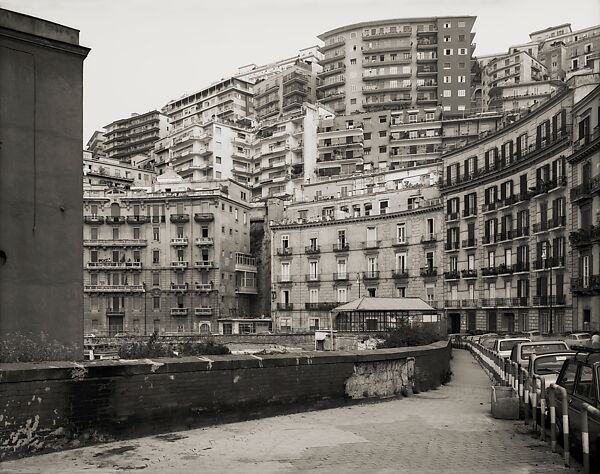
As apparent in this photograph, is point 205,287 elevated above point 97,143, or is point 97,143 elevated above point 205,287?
point 97,143

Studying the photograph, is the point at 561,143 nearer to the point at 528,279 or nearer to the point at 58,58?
the point at 528,279

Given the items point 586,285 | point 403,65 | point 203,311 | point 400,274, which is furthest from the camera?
point 403,65

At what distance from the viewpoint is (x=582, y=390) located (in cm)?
963

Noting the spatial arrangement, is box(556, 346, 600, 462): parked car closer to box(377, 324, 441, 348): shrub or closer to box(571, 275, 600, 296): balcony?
box(377, 324, 441, 348): shrub

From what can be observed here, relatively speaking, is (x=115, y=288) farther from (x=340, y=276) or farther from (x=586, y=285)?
(x=586, y=285)

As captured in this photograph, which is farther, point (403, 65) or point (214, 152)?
point (403, 65)

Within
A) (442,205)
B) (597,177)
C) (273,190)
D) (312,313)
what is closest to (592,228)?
(597,177)

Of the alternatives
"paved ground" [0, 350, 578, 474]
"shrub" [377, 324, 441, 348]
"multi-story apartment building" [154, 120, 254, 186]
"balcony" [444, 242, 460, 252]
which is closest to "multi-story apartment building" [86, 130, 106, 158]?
"multi-story apartment building" [154, 120, 254, 186]

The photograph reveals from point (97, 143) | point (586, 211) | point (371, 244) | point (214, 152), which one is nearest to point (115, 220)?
point (371, 244)

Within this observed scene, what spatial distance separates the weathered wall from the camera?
8.86 metres

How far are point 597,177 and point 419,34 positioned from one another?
7218 cm

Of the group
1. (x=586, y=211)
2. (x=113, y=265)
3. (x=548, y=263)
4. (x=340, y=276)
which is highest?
(x=586, y=211)

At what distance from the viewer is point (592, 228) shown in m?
44.5

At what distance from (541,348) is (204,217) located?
190 ft
